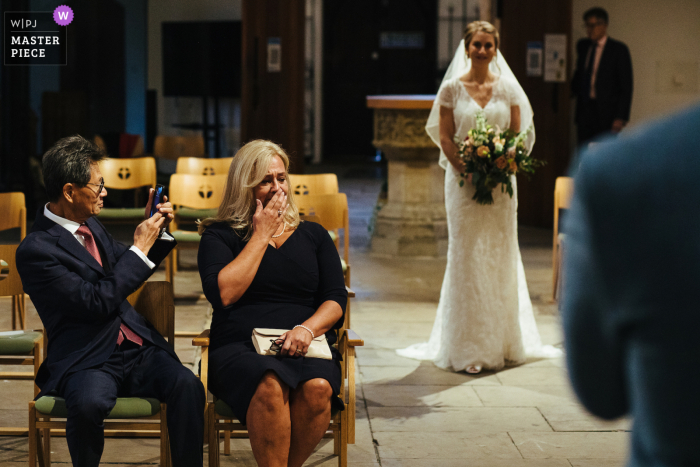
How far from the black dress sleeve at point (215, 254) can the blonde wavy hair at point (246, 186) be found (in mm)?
43

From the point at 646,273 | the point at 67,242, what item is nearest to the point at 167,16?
the point at 67,242

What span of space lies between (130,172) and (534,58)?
4.47 metres

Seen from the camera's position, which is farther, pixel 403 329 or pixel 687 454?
pixel 403 329

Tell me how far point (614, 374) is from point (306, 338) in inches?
79.6

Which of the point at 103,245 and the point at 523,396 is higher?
the point at 103,245

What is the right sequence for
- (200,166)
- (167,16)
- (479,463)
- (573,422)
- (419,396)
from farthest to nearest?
(167,16)
(200,166)
(419,396)
(573,422)
(479,463)

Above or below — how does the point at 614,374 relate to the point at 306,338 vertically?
above

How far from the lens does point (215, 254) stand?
3010 millimetres

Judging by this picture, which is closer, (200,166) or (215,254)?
(215,254)

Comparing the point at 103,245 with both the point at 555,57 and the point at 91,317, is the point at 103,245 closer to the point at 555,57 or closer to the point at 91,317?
the point at 91,317

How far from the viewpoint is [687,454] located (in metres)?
0.82

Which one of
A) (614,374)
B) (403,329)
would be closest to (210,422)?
(614,374)

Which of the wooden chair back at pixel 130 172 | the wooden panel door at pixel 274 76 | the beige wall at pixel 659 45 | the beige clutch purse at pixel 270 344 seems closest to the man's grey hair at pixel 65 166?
the beige clutch purse at pixel 270 344

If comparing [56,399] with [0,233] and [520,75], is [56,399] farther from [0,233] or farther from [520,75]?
[520,75]
